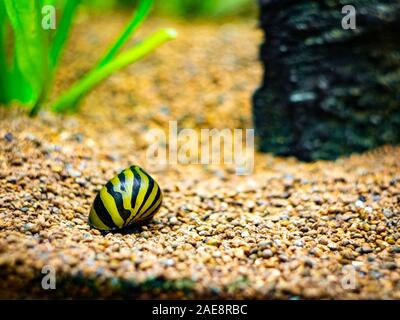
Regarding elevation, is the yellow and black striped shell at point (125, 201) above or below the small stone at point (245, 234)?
above

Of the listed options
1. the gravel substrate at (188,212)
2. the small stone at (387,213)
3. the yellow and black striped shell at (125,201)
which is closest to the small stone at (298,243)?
the gravel substrate at (188,212)

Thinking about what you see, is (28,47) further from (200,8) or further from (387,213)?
(200,8)

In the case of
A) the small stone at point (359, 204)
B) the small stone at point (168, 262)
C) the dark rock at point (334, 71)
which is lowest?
the small stone at point (168, 262)

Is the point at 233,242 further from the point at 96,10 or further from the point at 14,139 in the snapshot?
the point at 96,10

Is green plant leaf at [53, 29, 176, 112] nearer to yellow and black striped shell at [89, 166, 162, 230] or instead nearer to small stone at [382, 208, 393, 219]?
yellow and black striped shell at [89, 166, 162, 230]

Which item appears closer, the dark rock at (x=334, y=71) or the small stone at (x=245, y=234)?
the small stone at (x=245, y=234)

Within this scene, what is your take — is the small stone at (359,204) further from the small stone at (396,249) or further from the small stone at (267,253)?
the small stone at (267,253)

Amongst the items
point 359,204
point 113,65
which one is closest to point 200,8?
point 113,65
